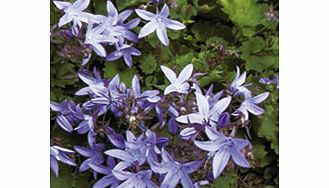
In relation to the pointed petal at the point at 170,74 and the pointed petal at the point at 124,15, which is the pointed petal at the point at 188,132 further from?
the pointed petal at the point at 124,15

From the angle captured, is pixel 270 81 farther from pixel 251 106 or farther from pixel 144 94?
pixel 144 94

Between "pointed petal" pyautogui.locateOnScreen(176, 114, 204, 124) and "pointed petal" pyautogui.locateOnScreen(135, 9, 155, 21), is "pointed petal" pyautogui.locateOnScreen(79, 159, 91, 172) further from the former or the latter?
"pointed petal" pyautogui.locateOnScreen(135, 9, 155, 21)

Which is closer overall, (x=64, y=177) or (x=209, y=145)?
(x=209, y=145)

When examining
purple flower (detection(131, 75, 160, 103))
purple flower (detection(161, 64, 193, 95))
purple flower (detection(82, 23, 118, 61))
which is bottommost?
purple flower (detection(131, 75, 160, 103))

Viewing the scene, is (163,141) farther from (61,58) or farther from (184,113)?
(61,58)

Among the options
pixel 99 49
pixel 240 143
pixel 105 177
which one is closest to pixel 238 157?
pixel 240 143

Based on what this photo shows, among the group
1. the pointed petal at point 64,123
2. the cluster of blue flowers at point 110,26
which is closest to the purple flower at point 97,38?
the cluster of blue flowers at point 110,26

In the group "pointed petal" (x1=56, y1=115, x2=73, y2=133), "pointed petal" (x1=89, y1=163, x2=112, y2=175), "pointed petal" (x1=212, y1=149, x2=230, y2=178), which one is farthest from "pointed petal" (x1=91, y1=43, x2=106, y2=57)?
"pointed petal" (x1=212, y1=149, x2=230, y2=178)
